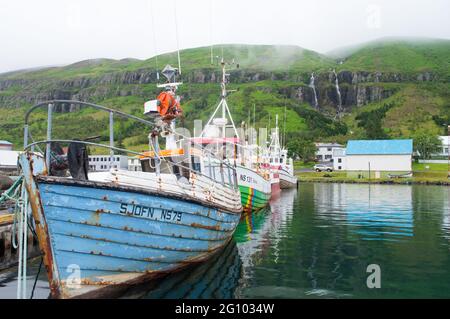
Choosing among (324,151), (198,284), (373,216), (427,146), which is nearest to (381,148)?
(427,146)

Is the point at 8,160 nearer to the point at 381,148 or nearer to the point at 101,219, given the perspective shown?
the point at 101,219

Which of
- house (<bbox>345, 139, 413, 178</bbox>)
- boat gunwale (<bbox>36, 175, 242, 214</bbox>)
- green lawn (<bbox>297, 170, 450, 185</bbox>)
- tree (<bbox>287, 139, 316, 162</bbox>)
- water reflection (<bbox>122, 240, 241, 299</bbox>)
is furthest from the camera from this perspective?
tree (<bbox>287, 139, 316, 162</bbox>)

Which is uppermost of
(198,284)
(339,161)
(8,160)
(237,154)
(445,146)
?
(237,154)

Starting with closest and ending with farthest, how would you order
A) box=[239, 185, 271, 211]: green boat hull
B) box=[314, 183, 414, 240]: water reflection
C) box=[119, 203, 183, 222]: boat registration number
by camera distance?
box=[119, 203, 183, 222]: boat registration number < box=[314, 183, 414, 240]: water reflection < box=[239, 185, 271, 211]: green boat hull

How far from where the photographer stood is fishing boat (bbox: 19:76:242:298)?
368 inches

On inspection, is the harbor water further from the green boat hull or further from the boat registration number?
the boat registration number

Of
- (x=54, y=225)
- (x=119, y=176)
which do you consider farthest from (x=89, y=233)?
(x=119, y=176)

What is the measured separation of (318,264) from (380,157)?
85.0 metres

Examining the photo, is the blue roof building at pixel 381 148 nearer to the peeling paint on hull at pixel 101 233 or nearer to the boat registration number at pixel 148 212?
the peeling paint on hull at pixel 101 233

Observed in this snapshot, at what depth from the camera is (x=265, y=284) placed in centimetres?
1224

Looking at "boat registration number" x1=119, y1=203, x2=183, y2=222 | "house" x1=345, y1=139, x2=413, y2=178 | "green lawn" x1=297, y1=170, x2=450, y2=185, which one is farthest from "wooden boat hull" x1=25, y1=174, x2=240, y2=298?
"house" x1=345, y1=139, x2=413, y2=178

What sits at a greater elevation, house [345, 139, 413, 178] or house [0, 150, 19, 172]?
house [0, 150, 19, 172]

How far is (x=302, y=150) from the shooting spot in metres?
113

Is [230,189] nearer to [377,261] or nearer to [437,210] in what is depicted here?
[377,261]
